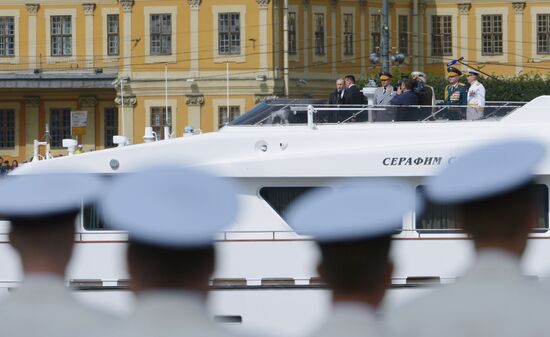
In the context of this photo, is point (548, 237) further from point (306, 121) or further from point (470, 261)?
point (470, 261)

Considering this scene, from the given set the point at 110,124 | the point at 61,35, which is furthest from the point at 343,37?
the point at 61,35

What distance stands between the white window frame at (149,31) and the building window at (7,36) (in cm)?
727

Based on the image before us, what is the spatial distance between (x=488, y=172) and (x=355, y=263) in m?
0.68

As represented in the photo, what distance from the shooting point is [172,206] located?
4715 mm

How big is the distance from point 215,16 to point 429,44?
12578mm

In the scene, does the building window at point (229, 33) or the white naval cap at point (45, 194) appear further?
the building window at point (229, 33)

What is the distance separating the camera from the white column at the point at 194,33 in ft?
238

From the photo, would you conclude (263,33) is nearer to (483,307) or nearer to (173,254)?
(483,307)

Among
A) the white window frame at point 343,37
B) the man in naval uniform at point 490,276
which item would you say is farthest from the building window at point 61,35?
the man in naval uniform at point 490,276

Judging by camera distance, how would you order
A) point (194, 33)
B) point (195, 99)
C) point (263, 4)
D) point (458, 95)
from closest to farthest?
point (458, 95) → point (195, 99) → point (263, 4) → point (194, 33)

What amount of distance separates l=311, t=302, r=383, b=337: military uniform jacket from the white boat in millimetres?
10382

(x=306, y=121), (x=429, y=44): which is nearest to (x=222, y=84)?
(x=429, y=44)

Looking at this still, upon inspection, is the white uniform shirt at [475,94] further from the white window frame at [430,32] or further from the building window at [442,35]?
the building window at [442,35]

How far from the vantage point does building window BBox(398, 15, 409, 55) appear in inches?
3078
